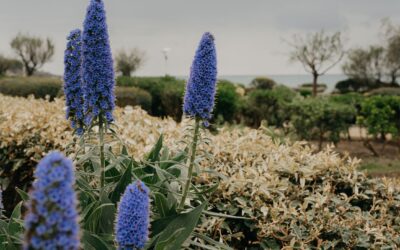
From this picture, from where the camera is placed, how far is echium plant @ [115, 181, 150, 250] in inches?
69.7

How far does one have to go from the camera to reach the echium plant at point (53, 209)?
1.32m

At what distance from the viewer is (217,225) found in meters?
3.62

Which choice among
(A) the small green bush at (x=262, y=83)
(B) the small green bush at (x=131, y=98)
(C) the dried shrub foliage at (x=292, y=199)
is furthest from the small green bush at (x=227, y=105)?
(A) the small green bush at (x=262, y=83)

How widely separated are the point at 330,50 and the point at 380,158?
2511 centimetres

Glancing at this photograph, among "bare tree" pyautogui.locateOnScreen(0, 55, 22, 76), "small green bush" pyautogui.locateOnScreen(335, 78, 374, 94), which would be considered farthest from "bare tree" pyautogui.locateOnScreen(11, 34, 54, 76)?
"small green bush" pyautogui.locateOnScreen(335, 78, 374, 94)

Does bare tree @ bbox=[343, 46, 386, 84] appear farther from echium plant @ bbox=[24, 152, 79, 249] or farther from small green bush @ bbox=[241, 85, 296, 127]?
echium plant @ bbox=[24, 152, 79, 249]

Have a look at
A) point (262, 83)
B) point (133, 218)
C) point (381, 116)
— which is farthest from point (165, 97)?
point (262, 83)

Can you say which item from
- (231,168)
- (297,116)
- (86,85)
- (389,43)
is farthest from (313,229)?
(389,43)

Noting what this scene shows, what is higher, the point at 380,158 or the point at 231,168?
the point at 231,168

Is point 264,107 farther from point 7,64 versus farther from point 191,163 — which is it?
point 7,64

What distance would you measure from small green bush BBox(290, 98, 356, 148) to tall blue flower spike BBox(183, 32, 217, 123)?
11.3 metres

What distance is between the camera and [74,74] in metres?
3.14

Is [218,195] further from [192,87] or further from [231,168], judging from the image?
[192,87]

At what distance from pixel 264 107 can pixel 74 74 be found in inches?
529
